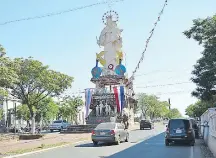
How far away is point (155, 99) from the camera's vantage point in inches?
4838

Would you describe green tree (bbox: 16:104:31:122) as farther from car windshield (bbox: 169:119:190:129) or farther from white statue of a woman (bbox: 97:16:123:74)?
car windshield (bbox: 169:119:190:129)

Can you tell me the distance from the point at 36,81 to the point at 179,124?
25853 mm

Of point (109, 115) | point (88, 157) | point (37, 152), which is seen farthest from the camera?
point (109, 115)

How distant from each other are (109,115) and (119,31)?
58.4 ft

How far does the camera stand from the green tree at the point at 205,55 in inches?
970

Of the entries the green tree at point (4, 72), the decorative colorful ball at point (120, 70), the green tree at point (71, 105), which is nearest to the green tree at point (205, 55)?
the green tree at point (4, 72)

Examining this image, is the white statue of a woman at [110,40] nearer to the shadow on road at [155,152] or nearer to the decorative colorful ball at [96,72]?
the decorative colorful ball at [96,72]

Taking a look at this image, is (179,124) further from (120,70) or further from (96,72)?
(96,72)

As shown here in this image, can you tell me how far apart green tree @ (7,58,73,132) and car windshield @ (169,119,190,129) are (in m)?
23.6

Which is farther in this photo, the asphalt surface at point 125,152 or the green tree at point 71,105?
the green tree at point 71,105

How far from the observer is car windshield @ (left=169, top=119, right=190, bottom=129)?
24830 mm

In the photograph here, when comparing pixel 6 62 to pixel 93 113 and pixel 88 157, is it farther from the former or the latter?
pixel 93 113

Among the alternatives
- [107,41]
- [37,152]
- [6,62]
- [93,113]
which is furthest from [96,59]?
[37,152]

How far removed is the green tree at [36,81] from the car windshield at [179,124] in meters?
23.6
